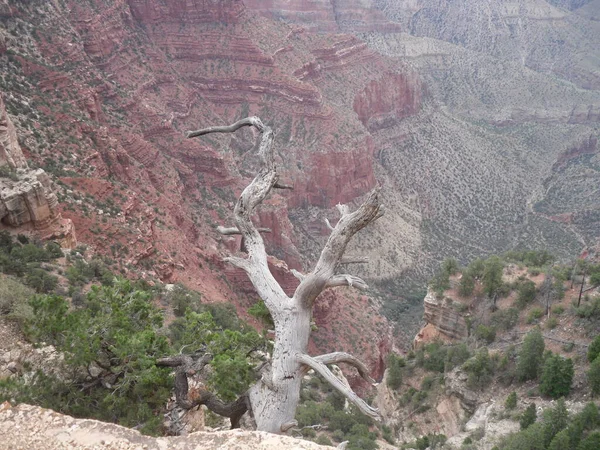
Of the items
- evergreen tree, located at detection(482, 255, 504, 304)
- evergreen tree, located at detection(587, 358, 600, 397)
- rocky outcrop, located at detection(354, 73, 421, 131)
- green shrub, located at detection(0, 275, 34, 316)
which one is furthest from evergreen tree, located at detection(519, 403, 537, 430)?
rocky outcrop, located at detection(354, 73, 421, 131)

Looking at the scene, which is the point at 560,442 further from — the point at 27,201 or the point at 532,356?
the point at 27,201

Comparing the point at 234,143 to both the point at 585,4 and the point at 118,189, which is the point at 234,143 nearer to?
the point at 118,189

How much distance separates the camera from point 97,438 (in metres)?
8.39

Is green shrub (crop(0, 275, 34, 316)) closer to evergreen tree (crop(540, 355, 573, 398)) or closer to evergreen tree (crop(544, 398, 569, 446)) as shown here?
evergreen tree (crop(544, 398, 569, 446))

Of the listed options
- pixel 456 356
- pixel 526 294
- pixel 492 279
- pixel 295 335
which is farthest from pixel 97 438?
pixel 492 279

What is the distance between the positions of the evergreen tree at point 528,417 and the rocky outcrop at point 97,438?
1362 cm

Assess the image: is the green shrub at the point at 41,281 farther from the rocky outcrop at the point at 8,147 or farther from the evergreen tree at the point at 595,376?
the evergreen tree at the point at 595,376

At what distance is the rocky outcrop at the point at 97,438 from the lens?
8.26m

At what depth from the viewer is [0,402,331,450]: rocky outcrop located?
8.26m

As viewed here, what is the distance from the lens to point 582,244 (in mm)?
69875

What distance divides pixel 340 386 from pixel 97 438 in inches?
154

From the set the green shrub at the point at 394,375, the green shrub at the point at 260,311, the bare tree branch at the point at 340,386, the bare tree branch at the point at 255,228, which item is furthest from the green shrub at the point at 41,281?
the green shrub at the point at 394,375

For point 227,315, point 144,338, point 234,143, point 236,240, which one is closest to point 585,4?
point 234,143

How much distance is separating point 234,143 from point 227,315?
39.4 metres
